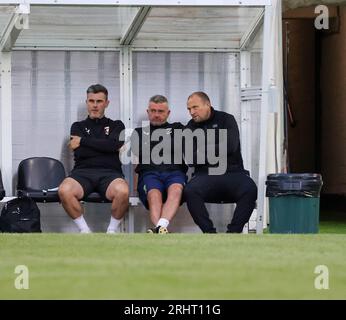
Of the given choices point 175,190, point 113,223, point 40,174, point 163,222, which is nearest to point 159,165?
point 175,190

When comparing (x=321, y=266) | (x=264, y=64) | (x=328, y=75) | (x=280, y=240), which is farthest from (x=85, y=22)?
(x=328, y=75)

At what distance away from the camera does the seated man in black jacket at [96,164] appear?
1234 cm

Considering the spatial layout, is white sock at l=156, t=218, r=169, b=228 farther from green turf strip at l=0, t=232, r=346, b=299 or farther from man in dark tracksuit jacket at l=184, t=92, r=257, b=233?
green turf strip at l=0, t=232, r=346, b=299

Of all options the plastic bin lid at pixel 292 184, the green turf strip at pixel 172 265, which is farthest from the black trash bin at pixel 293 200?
the green turf strip at pixel 172 265

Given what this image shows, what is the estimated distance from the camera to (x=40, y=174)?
1316cm

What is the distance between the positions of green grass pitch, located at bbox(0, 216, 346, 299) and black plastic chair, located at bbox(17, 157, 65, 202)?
10.2ft

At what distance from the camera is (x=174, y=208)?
12.0 m

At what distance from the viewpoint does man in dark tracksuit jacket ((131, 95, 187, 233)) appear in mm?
12125

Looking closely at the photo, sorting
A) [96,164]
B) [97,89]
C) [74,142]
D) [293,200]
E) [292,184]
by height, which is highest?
[97,89]

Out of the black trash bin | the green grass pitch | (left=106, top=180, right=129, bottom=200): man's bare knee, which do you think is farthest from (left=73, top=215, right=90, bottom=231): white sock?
the green grass pitch

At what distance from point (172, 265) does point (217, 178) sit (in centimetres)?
457

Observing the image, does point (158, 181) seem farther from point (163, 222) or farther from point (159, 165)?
point (163, 222)

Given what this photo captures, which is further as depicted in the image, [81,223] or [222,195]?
[81,223]

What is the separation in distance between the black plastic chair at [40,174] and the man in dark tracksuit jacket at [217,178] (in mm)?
1634
